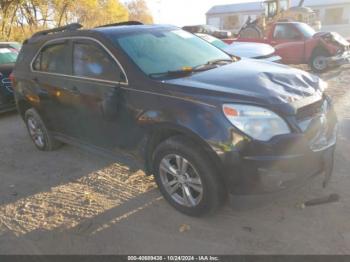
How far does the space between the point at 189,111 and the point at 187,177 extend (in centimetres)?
64

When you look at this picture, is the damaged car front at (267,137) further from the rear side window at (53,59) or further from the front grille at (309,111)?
the rear side window at (53,59)

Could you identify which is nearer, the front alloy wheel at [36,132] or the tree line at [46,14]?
the front alloy wheel at [36,132]

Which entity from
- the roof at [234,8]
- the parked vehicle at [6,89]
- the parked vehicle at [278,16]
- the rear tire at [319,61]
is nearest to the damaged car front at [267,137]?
the parked vehicle at [6,89]

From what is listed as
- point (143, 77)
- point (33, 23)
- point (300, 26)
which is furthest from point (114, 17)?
point (143, 77)

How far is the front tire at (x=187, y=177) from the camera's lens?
3.06 m

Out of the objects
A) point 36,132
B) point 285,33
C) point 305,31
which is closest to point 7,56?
point 36,132

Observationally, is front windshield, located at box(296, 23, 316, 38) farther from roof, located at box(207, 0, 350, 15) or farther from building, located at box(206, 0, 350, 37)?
roof, located at box(207, 0, 350, 15)

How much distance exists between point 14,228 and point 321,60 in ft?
32.8

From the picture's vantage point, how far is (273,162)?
2.85 metres

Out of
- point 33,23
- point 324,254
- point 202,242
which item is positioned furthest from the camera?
point 33,23

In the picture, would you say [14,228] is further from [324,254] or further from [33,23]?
[33,23]

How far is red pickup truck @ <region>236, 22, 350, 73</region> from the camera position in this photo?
10741 millimetres

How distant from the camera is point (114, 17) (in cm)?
2939

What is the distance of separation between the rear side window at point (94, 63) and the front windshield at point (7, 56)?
4.49 m
